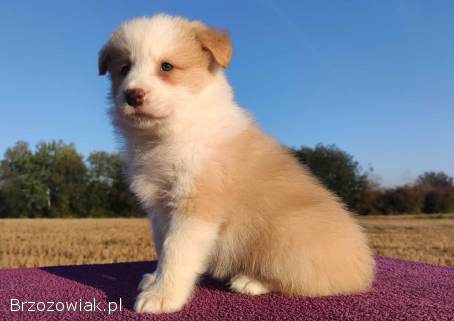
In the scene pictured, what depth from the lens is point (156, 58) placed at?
2.38 meters

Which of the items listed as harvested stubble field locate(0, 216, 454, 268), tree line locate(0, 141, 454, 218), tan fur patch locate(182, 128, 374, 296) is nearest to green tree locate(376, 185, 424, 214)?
tree line locate(0, 141, 454, 218)

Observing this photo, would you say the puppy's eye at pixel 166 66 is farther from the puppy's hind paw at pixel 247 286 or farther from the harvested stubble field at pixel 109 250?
the harvested stubble field at pixel 109 250

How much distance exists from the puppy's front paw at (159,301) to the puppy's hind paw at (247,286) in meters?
0.44

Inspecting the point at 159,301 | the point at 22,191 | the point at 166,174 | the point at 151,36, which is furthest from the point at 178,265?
the point at 22,191

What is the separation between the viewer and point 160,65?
2.39 m

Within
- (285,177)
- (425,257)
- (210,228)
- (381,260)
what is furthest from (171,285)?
(425,257)

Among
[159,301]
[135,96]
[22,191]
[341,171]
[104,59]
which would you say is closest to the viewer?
[159,301]

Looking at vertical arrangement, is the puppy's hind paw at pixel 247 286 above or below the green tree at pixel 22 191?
above

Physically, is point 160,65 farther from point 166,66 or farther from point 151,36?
point 151,36

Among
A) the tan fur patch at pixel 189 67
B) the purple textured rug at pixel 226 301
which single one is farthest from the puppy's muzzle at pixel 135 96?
the purple textured rug at pixel 226 301

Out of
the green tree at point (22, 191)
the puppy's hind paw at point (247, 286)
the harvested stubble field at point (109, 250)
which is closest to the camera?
the puppy's hind paw at point (247, 286)

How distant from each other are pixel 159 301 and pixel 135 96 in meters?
1.02

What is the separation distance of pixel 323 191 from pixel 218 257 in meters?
0.77

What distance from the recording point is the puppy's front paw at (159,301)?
6.97ft
